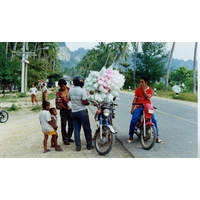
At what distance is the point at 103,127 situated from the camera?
443 cm

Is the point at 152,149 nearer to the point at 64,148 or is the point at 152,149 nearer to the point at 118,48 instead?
the point at 64,148

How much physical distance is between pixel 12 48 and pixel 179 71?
9.11ft

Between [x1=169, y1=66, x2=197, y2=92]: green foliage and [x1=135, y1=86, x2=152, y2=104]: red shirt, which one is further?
[x1=169, y1=66, x2=197, y2=92]: green foliage

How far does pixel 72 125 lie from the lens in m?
4.79

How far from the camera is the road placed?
14.9 ft

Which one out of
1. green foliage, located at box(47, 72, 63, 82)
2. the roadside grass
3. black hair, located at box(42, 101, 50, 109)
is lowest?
black hair, located at box(42, 101, 50, 109)

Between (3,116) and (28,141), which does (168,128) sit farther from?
(3,116)

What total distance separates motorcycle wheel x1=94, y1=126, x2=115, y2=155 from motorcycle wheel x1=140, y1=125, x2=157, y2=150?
0.57 metres

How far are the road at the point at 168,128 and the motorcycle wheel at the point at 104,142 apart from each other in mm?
399

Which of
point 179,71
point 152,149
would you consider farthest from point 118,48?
point 152,149

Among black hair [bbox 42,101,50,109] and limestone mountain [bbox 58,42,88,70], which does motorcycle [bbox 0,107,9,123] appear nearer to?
black hair [bbox 42,101,50,109]

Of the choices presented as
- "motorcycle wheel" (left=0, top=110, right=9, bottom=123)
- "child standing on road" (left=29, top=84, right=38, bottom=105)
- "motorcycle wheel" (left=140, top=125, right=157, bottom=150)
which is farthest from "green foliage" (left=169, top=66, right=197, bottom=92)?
"motorcycle wheel" (left=0, top=110, right=9, bottom=123)

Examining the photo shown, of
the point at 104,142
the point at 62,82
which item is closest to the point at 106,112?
the point at 104,142

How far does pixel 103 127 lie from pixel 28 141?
47.6 inches
